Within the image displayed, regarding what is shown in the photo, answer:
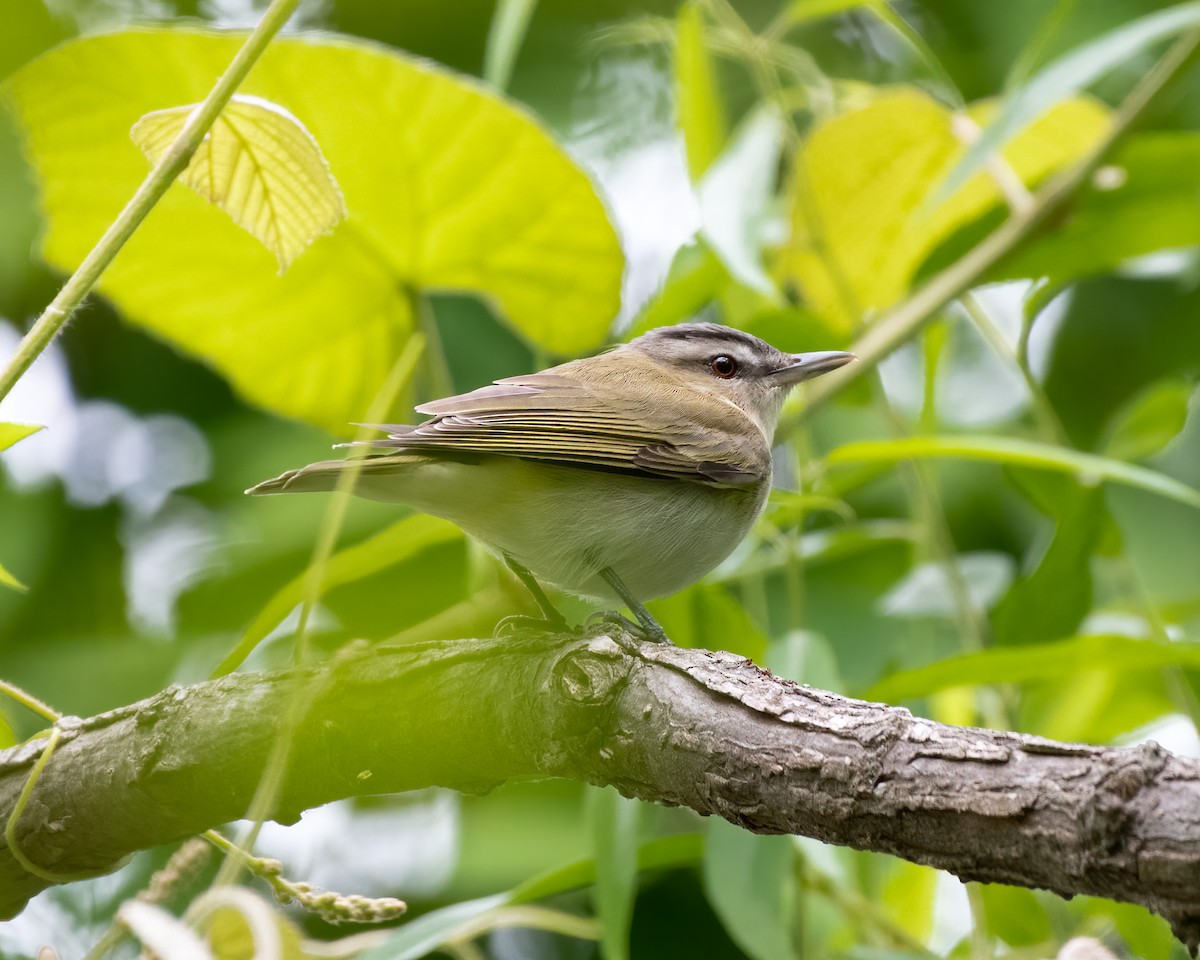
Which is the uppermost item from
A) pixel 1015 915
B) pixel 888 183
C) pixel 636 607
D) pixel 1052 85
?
pixel 1052 85

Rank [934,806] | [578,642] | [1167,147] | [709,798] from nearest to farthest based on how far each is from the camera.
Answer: [934,806]
[709,798]
[578,642]
[1167,147]

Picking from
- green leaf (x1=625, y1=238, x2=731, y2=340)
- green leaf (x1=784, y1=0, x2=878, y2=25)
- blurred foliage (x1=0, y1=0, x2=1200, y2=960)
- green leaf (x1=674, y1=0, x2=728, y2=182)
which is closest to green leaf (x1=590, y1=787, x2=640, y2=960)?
blurred foliage (x1=0, y1=0, x2=1200, y2=960)

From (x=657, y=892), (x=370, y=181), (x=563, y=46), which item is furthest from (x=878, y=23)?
(x=657, y=892)

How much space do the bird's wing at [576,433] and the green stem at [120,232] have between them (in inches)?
36.7

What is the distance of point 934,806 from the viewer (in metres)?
1.51

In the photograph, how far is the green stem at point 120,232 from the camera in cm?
168

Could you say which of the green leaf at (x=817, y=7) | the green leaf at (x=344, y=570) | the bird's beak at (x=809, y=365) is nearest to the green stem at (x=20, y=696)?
the green leaf at (x=344, y=570)

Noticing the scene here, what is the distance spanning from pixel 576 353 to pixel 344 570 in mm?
1095

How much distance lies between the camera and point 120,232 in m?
1.67

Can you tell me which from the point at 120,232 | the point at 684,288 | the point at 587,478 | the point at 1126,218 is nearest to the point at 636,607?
the point at 587,478

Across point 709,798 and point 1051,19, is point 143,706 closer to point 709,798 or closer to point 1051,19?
point 709,798

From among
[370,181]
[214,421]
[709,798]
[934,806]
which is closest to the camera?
[934,806]

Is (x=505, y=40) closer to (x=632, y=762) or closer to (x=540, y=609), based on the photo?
(x=540, y=609)

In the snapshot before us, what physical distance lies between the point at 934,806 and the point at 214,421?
3.51 m
